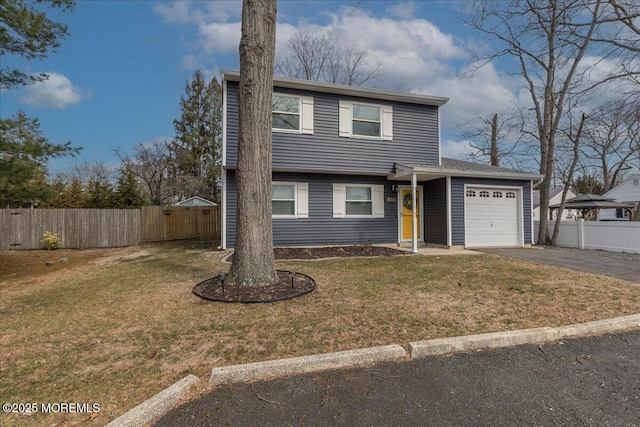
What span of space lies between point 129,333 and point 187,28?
10856mm

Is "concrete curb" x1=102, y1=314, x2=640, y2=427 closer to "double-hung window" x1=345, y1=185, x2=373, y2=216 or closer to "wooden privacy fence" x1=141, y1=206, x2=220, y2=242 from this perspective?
"double-hung window" x1=345, y1=185, x2=373, y2=216

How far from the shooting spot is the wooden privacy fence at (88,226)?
12531mm

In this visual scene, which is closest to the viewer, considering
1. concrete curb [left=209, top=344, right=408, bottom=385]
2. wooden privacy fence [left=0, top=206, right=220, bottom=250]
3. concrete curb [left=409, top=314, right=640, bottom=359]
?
concrete curb [left=209, top=344, right=408, bottom=385]

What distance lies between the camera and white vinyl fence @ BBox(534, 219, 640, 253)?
10.5 meters

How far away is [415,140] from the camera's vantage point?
37.6 feet

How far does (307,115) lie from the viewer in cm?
1034

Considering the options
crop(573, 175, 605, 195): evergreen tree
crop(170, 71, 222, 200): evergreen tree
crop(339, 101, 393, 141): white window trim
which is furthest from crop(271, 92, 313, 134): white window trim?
crop(573, 175, 605, 195): evergreen tree

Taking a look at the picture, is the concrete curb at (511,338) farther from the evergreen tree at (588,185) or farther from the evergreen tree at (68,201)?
the evergreen tree at (588,185)

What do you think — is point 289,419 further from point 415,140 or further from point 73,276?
point 415,140

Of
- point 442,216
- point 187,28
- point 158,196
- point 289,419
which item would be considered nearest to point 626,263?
point 442,216

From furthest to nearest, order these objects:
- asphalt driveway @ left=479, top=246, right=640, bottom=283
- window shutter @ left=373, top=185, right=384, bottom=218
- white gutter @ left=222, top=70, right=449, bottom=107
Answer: window shutter @ left=373, top=185, right=384, bottom=218 < white gutter @ left=222, top=70, right=449, bottom=107 < asphalt driveway @ left=479, top=246, right=640, bottom=283

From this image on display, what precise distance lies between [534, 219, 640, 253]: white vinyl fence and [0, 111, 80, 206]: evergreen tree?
17.0m

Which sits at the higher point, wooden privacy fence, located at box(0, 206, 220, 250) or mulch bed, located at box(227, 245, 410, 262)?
wooden privacy fence, located at box(0, 206, 220, 250)

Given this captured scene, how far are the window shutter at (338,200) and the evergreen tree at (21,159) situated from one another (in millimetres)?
7546
